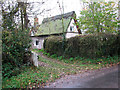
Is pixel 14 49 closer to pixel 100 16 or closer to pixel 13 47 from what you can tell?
pixel 13 47

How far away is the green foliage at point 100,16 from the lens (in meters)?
15.5

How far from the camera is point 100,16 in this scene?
15547 mm

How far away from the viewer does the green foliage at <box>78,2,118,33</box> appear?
15523 millimetres

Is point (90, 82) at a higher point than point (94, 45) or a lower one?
lower

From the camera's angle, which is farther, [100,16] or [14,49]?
[100,16]

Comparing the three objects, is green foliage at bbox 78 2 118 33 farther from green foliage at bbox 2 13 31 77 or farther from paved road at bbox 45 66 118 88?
paved road at bbox 45 66 118 88

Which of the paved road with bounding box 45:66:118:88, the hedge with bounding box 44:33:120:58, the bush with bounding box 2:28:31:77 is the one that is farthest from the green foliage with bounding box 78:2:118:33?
the paved road with bounding box 45:66:118:88

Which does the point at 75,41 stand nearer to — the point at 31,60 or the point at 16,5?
the point at 31,60

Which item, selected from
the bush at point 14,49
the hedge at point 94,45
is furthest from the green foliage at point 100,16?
the bush at point 14,49

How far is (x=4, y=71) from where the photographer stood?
7.62 metres

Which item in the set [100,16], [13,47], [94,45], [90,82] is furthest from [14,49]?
[100,16]

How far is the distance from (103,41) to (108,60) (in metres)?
2.02

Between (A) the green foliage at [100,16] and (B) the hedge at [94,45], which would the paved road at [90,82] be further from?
(A) the green foliage at [100,16]

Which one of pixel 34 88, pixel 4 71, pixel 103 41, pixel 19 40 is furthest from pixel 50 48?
pixel 34 88
